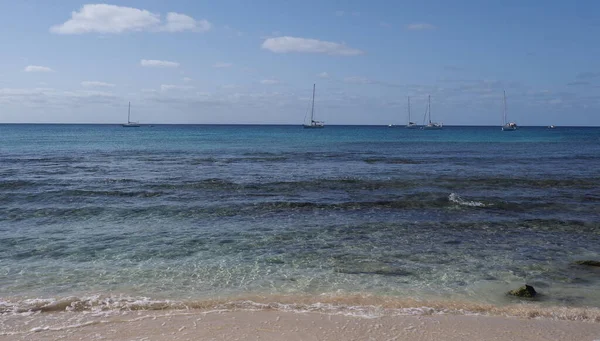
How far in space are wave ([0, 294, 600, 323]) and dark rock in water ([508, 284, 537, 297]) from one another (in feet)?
1.09

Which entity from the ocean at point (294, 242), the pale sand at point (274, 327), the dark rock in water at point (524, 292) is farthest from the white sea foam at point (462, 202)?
the pale sand at point (274, 327)

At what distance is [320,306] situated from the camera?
27.8ft

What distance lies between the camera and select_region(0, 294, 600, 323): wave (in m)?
8.17

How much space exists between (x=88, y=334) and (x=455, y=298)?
682 cm

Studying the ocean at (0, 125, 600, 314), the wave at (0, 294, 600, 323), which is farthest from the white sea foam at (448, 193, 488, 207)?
the wave at (0, 294, 600, 323)

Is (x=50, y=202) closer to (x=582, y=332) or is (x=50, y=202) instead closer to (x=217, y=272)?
(x=217, y=272)

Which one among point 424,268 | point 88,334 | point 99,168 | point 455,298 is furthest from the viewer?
point 99,168

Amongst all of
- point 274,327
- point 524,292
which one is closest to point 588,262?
point 524,292

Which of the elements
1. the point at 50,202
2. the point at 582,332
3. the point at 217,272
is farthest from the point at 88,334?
the point at 50,202

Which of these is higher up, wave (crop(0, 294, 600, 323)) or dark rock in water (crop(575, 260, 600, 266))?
dark rock in water (crop(575, 260, 600, 266))

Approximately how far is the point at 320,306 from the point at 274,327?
1259 millimetres

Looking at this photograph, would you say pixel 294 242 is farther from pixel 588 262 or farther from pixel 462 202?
pixel 462 202

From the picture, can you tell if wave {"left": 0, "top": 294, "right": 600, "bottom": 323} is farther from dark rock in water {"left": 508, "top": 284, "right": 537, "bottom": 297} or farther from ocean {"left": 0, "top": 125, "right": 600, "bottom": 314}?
dark rock in water {"left": 508, "top": 284, "right": 537, "bottom": 297}

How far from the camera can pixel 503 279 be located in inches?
401
